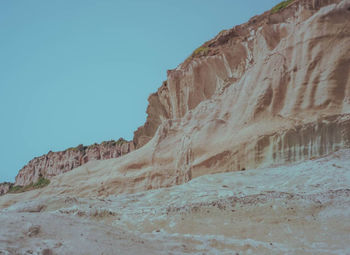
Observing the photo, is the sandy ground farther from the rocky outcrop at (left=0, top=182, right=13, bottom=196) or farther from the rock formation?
the rocky outcrop at (left=0, top=182, right=13, bottom=196)

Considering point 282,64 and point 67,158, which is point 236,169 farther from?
point 67,158

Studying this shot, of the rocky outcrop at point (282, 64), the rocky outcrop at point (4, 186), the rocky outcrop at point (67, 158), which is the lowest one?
the rocky outcrop at point (4, 186)

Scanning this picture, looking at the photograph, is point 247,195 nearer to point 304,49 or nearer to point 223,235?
point 223,235

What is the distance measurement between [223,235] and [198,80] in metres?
12.5

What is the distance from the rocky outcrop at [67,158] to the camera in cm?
3394

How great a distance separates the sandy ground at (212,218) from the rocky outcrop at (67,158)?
2069cm

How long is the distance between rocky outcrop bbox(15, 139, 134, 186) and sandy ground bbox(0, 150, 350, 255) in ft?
67.9

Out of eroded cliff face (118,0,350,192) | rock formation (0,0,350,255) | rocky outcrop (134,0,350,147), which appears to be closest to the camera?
rock formation (0,0,350,255)

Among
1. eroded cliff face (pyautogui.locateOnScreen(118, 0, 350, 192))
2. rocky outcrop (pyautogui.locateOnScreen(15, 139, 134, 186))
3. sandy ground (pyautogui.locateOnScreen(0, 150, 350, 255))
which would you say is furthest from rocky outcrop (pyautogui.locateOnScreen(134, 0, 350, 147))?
rocky outcrop (pyautogui.locateOnScreen(15, 139, 134, 186))

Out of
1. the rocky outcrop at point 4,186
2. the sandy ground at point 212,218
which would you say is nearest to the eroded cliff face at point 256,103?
the sandy ground at point 212,218

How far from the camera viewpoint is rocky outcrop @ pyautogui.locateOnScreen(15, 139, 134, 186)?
111ft

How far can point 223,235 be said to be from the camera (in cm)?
784

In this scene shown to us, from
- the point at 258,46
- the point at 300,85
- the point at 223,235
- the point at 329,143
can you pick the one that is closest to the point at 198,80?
the point at 258,46

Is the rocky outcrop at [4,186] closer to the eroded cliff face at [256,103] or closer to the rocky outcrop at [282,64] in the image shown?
the eroded cliff face at [256,103]
